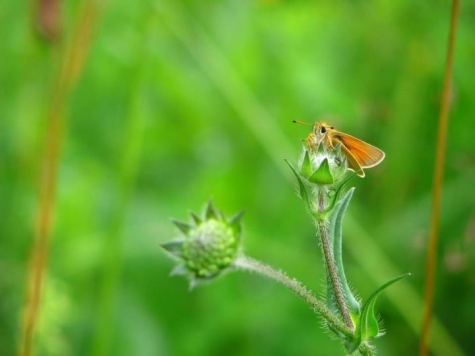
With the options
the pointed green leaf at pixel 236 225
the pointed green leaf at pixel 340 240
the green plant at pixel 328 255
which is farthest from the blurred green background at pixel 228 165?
the pointed green leaf at pixel 340 240

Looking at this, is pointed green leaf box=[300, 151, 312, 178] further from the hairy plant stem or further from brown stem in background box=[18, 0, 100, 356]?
brown stem in background box=[18, 0, 100, 356]

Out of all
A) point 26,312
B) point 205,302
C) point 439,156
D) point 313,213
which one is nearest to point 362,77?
point 205,302

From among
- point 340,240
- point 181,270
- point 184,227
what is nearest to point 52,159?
point 184,227

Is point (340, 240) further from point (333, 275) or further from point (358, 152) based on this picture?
point (358, 152)

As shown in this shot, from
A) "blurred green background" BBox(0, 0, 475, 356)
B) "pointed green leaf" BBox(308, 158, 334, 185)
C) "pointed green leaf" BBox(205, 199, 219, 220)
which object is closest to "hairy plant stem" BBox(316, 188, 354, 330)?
"pointed green leaf" BBox(308, 158, 334, 185)

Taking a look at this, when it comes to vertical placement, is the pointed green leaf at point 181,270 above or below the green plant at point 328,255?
above

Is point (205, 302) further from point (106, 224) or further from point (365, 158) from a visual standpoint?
point (365, 158)

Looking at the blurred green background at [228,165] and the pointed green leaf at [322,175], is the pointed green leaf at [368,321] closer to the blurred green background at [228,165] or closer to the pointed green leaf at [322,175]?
the pointed green leaf at [322,175]
